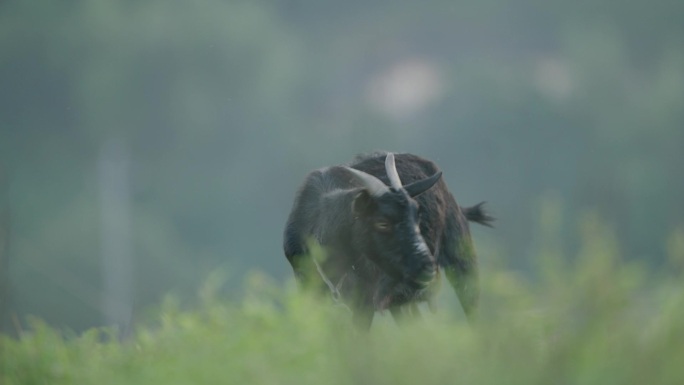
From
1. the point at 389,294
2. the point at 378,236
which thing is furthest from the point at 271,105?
the point at 378,236

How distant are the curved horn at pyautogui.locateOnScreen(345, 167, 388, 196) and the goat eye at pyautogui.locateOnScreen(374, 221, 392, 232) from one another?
228 mm

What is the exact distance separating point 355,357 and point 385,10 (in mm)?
60848

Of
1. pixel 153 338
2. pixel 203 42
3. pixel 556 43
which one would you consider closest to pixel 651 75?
pixel 556 43

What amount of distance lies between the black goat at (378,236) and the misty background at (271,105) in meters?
31.1

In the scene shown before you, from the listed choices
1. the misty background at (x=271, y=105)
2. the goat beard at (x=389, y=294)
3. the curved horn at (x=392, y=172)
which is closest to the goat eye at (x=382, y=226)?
the curved horn at (x=392, y=172)

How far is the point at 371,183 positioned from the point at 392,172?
323 mm

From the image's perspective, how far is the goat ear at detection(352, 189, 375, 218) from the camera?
995cm

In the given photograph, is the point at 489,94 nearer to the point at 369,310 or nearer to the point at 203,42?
the point at 203,42

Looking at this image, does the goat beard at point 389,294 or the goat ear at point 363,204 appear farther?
the goat beard at point 389,294

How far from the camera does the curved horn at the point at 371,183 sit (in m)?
9.92

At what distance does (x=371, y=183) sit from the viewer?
32.9 ft

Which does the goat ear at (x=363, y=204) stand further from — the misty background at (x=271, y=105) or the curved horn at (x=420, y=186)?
the misty background at (x=271, y=105)

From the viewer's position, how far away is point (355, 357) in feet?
→ 13.8

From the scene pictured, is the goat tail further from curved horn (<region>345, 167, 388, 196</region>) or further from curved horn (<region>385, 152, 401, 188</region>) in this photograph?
curved horn (<region>345, 167, 388, 196</region>)
